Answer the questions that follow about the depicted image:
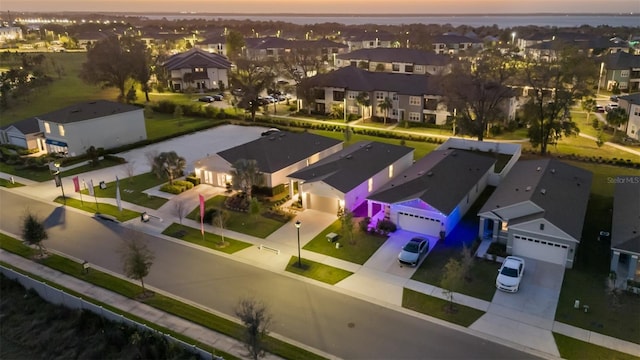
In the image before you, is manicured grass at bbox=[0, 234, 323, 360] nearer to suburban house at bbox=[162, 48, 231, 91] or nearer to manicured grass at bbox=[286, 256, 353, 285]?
manicured grass at bbox=[286, 256, 353, 285]

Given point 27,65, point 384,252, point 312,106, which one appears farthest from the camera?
point 27,65

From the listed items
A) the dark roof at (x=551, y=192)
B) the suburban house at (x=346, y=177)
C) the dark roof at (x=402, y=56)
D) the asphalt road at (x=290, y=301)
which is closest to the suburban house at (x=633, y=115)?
the dark roof at (x=551, y=192)

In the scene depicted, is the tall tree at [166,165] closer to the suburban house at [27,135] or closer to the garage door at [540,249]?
the suburban house at [27,135]

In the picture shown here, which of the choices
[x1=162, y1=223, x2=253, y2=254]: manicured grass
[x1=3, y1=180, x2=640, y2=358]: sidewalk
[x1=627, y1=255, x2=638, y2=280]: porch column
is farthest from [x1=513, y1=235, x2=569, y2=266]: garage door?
[x1=162, y1=223, x2=253, y2=254]: manicured grass

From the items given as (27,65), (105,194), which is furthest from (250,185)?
(27,65)

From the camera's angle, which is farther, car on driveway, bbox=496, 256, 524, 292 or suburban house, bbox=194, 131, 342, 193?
suburban house, bbox=194, 131, 342, 193

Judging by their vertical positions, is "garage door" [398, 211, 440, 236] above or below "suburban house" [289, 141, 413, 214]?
below

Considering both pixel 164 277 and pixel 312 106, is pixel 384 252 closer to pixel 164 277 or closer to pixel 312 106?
pixel 164 277
